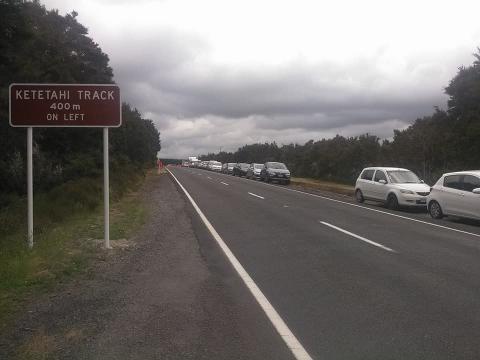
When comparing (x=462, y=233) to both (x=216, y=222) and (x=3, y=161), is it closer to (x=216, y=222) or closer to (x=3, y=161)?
(x=216, y=222)

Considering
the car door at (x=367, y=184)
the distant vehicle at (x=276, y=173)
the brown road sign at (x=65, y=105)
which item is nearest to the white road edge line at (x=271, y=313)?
the brown road sign at (x=65, y=105)

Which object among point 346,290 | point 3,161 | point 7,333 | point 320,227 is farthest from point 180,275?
point 3,161

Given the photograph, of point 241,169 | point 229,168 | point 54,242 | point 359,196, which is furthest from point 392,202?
point 229,168

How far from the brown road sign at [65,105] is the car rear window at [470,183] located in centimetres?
1055

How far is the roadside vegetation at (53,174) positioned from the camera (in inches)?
340

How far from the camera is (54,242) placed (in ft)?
34.4

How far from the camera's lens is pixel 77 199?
64.8ft

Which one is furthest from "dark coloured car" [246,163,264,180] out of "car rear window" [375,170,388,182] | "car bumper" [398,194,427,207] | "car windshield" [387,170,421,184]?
"car bumper" [398,194,427,207]

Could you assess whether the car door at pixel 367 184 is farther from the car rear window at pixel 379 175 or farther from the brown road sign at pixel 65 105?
the brown road sign at pixel 65 105

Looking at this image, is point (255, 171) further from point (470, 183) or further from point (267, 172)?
point (470, 183)

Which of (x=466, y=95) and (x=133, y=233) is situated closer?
(x=133, y=233)

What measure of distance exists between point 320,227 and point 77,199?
1016cm

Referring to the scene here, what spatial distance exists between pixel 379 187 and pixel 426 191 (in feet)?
6.46

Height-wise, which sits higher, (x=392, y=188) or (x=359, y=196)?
(x=392, y=188)
